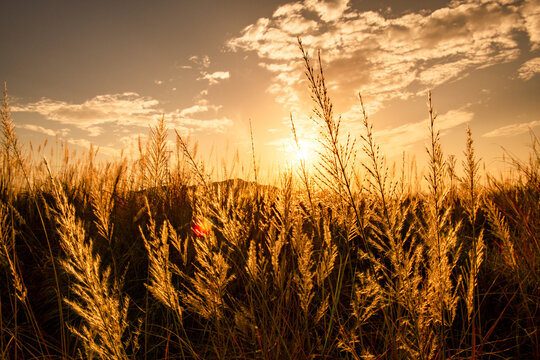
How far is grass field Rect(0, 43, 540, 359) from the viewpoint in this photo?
1.25 m

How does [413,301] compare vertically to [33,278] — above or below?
above

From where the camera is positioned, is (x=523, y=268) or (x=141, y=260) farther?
(x=141, y=260)

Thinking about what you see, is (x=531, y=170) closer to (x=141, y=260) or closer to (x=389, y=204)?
(x=389, y=204)

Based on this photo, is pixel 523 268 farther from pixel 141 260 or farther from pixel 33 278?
pixel 33 278

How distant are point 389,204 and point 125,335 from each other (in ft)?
7.17

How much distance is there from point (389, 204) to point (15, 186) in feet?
16.7

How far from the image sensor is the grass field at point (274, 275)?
4.09 ft

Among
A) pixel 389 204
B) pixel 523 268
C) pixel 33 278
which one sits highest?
pixel 389 204

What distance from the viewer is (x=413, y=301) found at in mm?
1226

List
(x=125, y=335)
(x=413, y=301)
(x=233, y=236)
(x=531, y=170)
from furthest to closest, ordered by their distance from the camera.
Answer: (x=531, y=170)
(x=125, y=335)
(x=233, y=236)
(x=413, y=301)

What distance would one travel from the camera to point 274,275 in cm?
176

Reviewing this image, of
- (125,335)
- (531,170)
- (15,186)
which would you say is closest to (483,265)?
(531,170)

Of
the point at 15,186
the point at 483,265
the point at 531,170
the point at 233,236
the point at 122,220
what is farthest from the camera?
the point at 15,186

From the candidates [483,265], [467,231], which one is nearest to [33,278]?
[483,265]
